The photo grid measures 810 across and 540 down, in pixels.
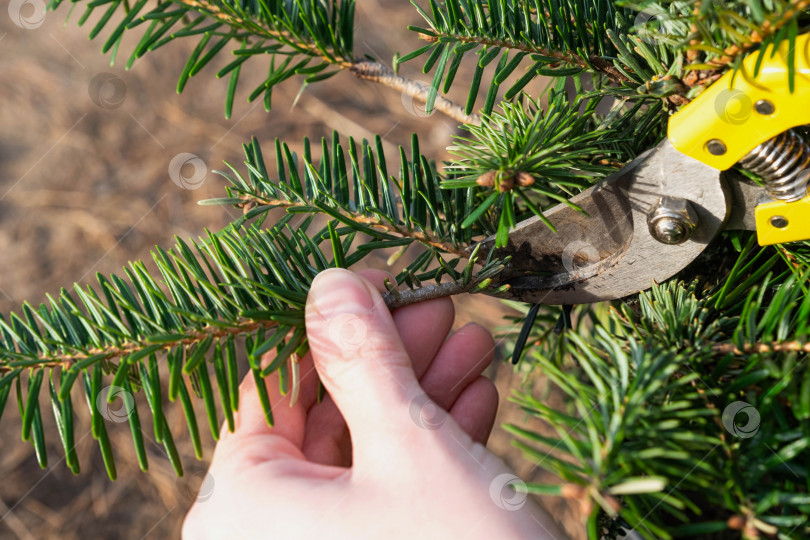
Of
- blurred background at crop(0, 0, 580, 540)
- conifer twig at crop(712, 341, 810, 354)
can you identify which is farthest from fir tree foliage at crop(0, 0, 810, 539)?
blurred background at crop(0, 0, 580, 540)

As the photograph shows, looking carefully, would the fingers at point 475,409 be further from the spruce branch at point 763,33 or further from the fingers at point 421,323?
the spruce branch at point 763,33

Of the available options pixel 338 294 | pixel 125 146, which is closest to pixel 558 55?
pixel 338 294

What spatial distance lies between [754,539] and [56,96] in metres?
1.79

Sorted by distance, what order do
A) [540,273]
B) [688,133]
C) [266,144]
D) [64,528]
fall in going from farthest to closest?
[266,144], [64,528], [540,273], [688,133]

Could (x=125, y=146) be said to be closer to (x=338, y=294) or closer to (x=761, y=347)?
(x=338, y=294)

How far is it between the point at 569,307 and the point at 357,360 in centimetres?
25

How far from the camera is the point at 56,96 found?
5.34 feet

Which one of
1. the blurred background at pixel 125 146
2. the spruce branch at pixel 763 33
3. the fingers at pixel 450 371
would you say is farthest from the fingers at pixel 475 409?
the blurred background at pixel 125 146

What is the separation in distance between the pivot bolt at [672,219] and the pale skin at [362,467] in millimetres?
205

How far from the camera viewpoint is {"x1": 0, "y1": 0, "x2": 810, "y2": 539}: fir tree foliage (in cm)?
33

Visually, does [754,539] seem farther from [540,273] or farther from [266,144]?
[266,144]

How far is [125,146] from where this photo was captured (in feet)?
5.16

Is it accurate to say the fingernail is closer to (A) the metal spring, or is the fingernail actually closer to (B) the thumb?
(B) the thumb

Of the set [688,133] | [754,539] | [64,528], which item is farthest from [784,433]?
[64,528]
